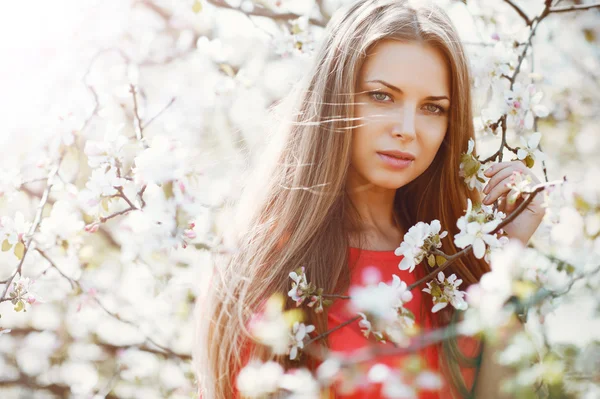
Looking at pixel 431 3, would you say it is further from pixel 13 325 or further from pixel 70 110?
pixel 13 325

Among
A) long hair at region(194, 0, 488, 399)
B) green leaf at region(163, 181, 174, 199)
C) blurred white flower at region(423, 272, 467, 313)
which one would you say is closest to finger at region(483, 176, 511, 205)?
blurred white flower at region(423, 272, 467, 313)

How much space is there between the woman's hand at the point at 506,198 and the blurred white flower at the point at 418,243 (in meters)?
0.16

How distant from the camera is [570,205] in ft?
2.69

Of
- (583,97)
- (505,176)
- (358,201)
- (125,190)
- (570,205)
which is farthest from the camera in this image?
(583,97)

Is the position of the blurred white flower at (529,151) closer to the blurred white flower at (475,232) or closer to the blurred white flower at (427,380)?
the blurred white flower at (475,232)

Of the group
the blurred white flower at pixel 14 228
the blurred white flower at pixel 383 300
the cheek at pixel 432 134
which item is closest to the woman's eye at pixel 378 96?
the cheek at pixel 432 134

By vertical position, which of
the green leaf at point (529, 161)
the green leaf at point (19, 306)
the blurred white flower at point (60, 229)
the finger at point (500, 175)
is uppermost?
the green leaf at point (529, 161)

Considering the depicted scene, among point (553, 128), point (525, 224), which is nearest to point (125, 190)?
point (525, 224)

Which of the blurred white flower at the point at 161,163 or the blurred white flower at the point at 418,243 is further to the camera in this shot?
the blurred white flower at the point at 418,243

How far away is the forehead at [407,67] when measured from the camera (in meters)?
1.40

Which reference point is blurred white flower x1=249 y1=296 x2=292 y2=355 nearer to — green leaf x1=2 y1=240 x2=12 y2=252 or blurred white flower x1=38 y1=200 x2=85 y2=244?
blurred white flower x1=38 y1=200 x2=85 y2=244

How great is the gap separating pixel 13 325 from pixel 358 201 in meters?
1.57

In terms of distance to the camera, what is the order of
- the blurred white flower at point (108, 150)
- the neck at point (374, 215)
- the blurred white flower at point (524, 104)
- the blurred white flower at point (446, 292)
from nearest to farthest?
the blurred white flower at point (108, 150) < the blurred white flower at point (446, 292) < the blurred white flower at point (524, 104) < the neck at point (374, 215)

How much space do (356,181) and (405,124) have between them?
261 mm
